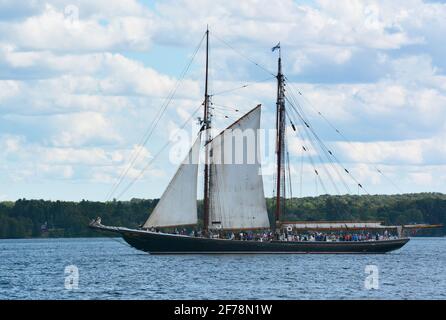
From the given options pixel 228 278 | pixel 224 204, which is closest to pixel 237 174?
pixel 224 204

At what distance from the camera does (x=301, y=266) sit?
98.6 meters

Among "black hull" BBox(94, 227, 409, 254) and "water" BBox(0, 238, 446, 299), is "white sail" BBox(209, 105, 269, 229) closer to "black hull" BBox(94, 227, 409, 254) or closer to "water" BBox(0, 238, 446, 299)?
"black hull" BBox(94, 227, 409, 254)

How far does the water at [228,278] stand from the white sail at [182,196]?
3655 millimetres

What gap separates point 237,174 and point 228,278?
26484 mm

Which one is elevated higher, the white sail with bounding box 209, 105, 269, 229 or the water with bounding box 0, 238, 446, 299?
the white sail with bounding box 209, 105, 269, 229

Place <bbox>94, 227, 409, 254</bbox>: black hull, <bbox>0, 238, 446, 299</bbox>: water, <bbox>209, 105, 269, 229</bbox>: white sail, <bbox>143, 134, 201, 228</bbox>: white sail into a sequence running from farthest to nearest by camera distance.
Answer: <bbox>94, 227, 409, 254</bbox>: black hull → <bbox>209, 105, 269, 229</bbox>: white sail → <bbox>143, 134, 201, 228</bbox>: white sail → <bbox>0, 238, 446, 299</bbox>: water

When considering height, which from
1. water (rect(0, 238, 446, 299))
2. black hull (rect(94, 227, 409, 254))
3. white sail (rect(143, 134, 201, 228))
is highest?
white sail (rect(143, 134, 201, 228))

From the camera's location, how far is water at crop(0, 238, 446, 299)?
72500mm

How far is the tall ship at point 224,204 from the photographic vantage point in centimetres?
10769

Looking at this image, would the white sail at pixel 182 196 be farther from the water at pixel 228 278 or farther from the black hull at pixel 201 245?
the black hull at pixel 201 245

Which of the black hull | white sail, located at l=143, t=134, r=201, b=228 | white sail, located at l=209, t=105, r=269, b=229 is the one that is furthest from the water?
white sail, located at l=209, t=105, r=269, b=229

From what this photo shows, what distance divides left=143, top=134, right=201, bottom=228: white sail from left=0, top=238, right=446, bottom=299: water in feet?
12.0
